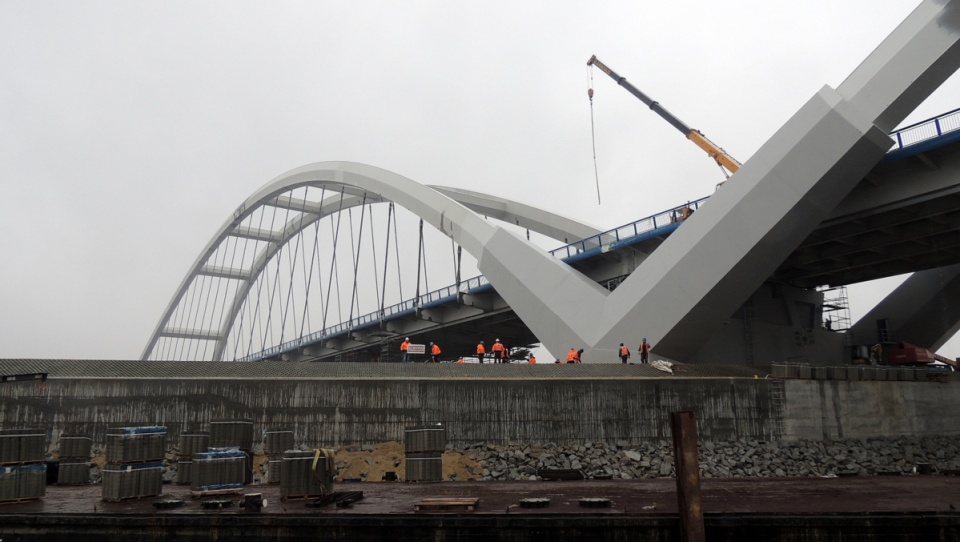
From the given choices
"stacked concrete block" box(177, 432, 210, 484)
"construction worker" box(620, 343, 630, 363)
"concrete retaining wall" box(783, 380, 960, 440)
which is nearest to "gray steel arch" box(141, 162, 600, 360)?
"construction worker" box(620, 343, 630, 363)

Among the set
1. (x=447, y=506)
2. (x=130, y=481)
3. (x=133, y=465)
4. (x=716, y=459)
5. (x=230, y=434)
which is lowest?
(x=716, y=459)

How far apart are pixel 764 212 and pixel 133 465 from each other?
17804mm

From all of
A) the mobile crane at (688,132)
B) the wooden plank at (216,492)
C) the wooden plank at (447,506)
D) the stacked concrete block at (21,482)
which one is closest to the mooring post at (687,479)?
the wooden plank at (447,506)

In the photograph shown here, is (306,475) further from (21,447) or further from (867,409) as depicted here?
(867,409)

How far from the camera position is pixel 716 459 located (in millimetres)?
17562

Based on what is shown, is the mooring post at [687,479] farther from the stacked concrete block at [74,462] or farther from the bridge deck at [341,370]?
the stacked concrete block at [74,462]

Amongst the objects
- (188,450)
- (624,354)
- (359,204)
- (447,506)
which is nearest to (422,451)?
(447,506)

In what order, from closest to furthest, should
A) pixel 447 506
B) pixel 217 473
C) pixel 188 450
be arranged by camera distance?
pixel 447 506 < pixel 217 473 < pixel 188 450

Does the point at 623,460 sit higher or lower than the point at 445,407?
lower

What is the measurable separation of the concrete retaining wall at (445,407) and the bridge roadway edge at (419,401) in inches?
1.1

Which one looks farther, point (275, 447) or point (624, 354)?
point (624, 354)

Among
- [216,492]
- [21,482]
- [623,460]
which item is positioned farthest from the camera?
[623,460]

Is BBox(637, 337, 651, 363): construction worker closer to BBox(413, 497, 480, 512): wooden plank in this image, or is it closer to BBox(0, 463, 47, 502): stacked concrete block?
BBox(413, 497, 480, 512): wooden plank

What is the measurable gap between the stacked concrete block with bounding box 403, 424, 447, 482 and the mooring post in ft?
19.3
